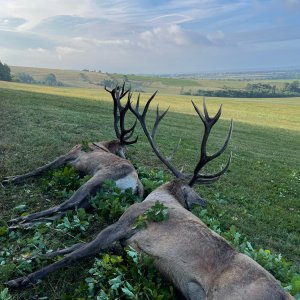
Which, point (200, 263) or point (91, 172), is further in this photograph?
point (91, 172)

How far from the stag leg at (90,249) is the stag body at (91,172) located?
55.8 inches

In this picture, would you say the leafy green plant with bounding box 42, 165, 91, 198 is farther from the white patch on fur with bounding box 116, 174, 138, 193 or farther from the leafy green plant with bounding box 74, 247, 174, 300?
the leafy green plant with bounding box 74, 247, 174, 300

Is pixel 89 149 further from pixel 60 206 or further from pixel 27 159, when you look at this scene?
pixel 60 206

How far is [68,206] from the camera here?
20.5 ft

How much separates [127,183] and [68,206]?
113cm

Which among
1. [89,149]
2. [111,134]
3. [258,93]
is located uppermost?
[89,149]

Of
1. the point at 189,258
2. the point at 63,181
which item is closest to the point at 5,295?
the point at 189,258

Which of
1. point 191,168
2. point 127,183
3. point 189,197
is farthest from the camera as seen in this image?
point 191,168

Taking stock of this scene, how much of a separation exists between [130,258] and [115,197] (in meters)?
1.86

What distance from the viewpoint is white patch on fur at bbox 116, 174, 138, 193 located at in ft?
22.4

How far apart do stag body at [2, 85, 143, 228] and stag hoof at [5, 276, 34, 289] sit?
58.1 inches

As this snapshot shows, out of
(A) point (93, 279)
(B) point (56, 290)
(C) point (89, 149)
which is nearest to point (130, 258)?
(A) point (93, 279)

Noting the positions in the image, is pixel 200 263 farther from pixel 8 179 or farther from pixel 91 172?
pixel 8 179

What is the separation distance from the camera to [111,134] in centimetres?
1405
